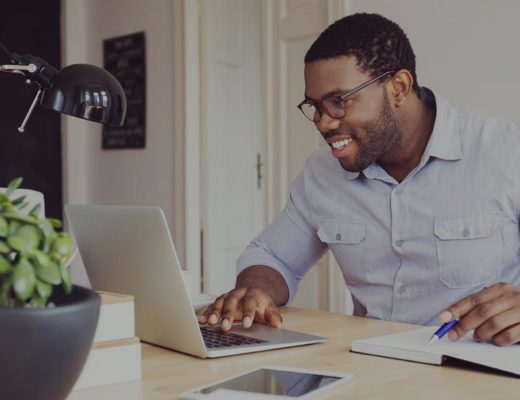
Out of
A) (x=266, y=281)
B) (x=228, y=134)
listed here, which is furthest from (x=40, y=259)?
(x=228, y=134)

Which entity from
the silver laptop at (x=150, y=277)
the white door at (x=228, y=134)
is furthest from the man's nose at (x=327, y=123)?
the white door at (x=228, y=134)

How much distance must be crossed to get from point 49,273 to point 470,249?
48.3 inches

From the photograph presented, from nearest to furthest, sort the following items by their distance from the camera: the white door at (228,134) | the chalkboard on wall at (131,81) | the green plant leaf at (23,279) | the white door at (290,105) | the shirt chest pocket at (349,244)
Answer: the green plant leaf at (23,279) → the shirt chest pocket at (349,244) → the white door at (290,105) → the white door at (228,134) → the chalkboard on wall at (131,81)

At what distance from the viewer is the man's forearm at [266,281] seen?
1.67 meters

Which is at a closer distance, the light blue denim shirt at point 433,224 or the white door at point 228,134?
the light blue denim shirt at point 433,224

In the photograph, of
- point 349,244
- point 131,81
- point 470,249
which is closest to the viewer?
point 470,249

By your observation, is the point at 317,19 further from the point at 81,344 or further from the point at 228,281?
the point at 81,344

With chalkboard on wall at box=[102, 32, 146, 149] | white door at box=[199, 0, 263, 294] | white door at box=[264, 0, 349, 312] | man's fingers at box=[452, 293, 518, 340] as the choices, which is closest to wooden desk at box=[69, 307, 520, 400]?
man's fingers at box=[452, 293, 518, 340]

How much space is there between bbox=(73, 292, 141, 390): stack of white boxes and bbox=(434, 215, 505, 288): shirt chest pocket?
89 cm

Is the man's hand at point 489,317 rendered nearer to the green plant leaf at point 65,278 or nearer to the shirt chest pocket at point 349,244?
the shirt chest pocket at point 349,244

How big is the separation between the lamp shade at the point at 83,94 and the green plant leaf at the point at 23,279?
77 centimetres

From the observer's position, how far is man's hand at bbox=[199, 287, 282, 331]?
1.34 meters

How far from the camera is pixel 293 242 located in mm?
1874

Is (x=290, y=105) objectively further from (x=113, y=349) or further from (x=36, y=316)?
(x=36, y=316)
